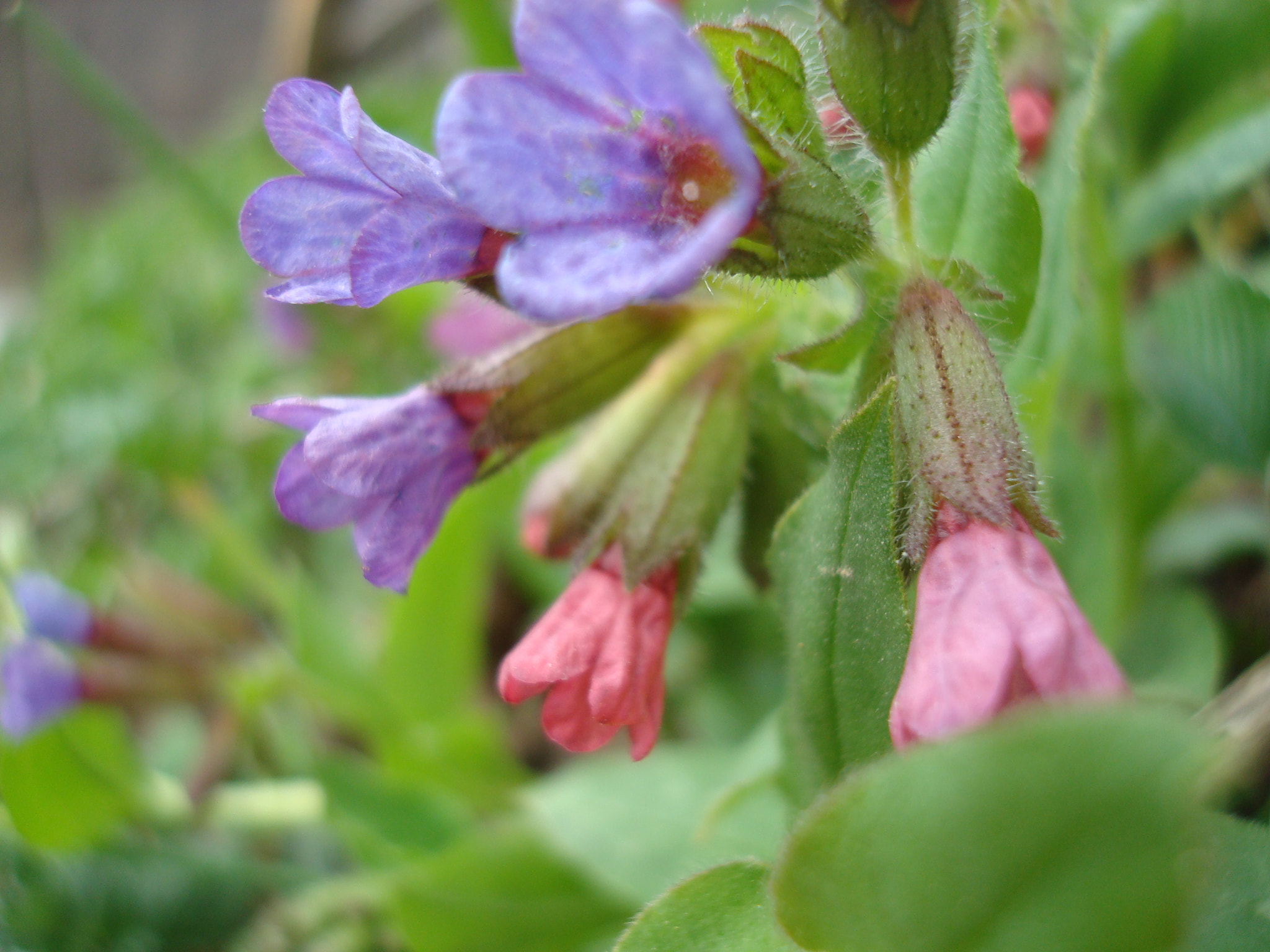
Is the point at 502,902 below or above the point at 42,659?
below

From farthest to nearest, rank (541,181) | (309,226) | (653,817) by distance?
(653,817) < (309,226) < (541,181)

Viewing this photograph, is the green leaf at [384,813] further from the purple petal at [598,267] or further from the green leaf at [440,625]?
the purple petal at [598,267]

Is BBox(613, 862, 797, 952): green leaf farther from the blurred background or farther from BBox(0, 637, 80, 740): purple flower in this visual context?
BBox(0, 637, 80, 740): purple flower

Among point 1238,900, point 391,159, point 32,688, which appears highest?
point 391,159

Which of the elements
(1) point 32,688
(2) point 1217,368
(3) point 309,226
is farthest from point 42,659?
(2) point 1217,368

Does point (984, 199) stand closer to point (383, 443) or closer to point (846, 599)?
point (846, 599)

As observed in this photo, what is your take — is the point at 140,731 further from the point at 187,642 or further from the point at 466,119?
the point at 466,119

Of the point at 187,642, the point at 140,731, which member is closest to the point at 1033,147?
the point at 187,642

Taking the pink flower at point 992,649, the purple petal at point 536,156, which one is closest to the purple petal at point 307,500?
the purple petal at point 536,156
